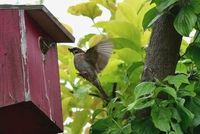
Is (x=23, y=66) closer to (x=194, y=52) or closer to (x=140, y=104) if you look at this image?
(x=140, y=104)

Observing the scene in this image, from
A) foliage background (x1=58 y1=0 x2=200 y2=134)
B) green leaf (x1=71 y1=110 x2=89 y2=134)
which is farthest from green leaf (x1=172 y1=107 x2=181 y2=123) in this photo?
green leaf (x1=71 y1=110 x2=89 y2=134)

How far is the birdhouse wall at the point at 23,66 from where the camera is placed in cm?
138

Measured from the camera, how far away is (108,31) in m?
1.67

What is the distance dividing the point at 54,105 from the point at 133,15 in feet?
1.27

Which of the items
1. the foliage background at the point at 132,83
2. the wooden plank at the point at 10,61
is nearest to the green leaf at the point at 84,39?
the foliage background at the point at 132,83

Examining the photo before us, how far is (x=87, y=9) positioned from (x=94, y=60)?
0.25 meters

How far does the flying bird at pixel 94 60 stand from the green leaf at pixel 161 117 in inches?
13.1

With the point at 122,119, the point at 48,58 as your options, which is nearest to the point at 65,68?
the point at 48,58

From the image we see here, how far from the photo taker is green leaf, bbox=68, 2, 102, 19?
1.79 m

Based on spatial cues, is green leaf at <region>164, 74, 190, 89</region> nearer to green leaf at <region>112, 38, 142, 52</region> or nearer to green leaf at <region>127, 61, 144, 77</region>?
green leaf at <region>127, 61, 144, 77</region>

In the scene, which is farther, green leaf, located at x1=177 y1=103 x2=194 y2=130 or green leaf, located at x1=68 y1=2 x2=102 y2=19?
green leaf, located at x1=68 y1=2 x2=102 y2=19

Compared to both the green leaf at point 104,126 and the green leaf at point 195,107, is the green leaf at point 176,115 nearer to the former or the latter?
the green leaf at point 195,107

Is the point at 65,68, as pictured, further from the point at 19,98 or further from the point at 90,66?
the point at 19,98

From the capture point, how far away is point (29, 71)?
141 cm
